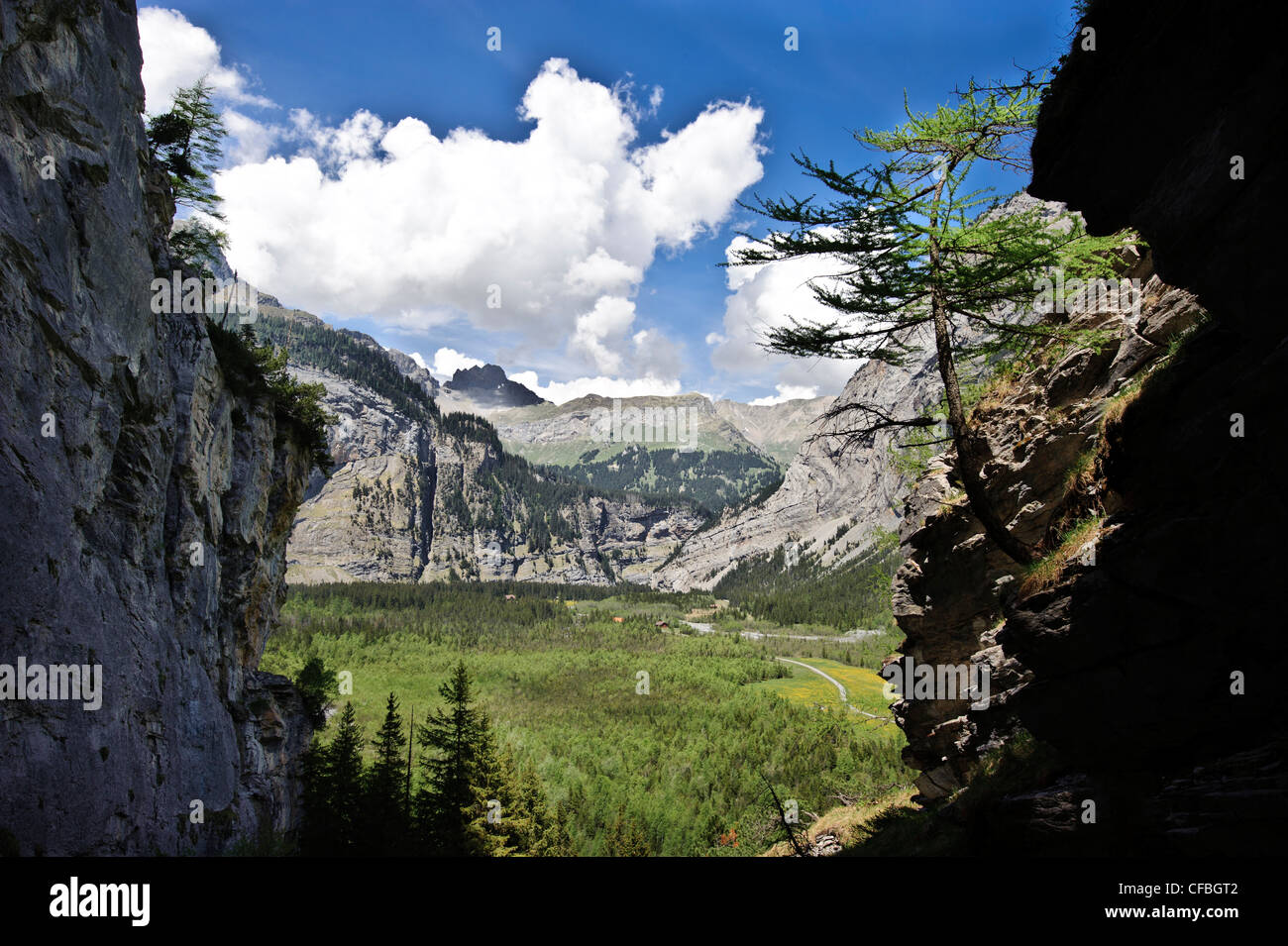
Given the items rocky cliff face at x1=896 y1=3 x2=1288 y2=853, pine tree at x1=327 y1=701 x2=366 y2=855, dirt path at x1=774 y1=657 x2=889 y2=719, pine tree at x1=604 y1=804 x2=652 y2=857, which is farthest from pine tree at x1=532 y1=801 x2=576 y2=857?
dirt path at x1=774 y1=657 x2=889 y2=719

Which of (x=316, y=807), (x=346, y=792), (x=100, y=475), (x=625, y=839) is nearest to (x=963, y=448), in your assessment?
(x=100, y=475)

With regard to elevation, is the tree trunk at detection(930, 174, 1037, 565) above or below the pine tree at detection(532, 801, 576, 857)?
above

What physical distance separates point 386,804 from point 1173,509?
35045 millimetres

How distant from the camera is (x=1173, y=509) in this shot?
8039 mm

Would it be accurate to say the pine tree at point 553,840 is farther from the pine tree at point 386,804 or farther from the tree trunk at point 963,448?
the tree trunk at point 963,448

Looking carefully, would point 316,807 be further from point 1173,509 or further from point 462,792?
point 1173,509

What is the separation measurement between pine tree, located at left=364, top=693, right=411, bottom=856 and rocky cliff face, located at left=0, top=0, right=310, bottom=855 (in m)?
5.95

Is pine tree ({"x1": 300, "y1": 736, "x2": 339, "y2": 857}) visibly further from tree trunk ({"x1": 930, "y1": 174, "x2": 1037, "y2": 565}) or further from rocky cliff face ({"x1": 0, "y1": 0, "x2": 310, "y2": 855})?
tree trunk ({"x1": 930, "y1": 174, "x2": 1037, "y2": 565})

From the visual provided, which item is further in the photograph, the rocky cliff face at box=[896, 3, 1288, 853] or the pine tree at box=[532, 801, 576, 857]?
the pine tree at box=[532, 801, 576, 857]

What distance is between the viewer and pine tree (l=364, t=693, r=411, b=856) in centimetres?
2861

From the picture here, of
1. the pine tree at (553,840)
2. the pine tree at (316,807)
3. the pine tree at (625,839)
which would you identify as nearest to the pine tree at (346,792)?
the pine tree at (316,807)

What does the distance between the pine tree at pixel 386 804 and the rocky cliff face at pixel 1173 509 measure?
2854 cm

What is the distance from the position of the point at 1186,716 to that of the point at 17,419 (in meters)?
22.5

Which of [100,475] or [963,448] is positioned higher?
[100,475]
